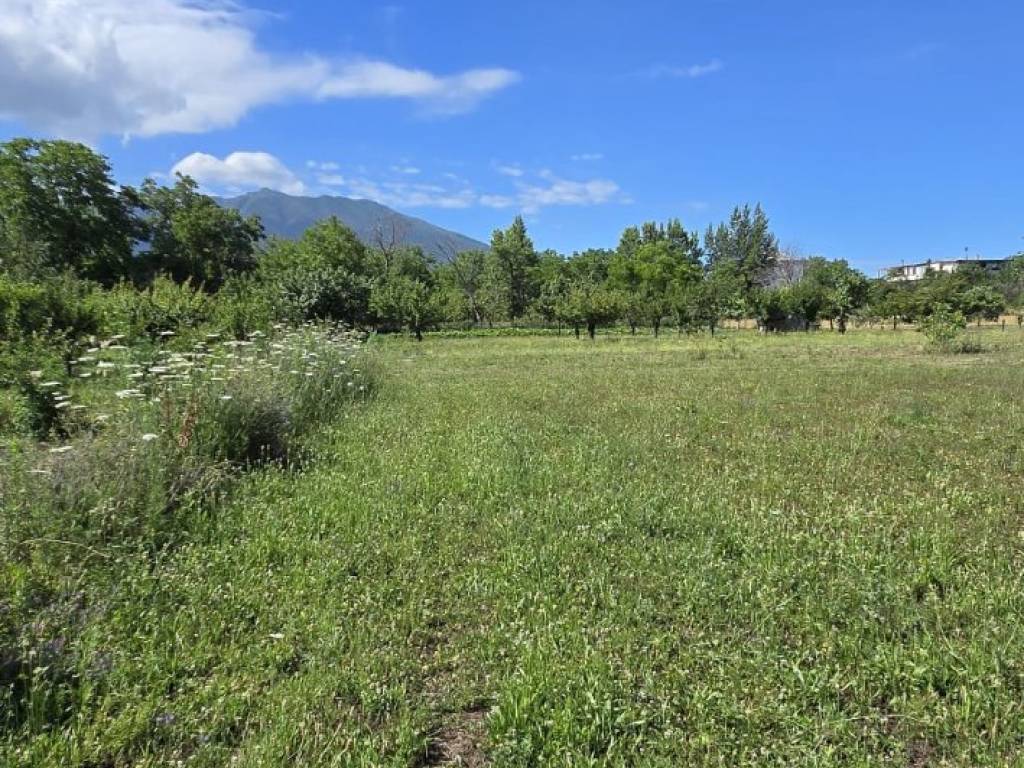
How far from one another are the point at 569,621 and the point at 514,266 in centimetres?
6336

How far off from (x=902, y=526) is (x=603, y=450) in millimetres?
3026

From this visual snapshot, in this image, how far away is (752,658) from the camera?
9.35 feet

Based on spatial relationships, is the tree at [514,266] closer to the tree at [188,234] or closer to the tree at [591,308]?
the tree at [591,308]

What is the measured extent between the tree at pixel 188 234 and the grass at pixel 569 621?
51740 mm

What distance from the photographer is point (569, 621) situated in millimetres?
3139

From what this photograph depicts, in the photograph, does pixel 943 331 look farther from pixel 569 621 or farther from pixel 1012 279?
pixel 1012 279

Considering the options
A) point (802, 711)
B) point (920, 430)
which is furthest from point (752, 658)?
point (920, 430)

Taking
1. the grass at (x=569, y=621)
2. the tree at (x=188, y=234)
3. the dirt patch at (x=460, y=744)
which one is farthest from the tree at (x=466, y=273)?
the dirt patch at (x=460, y=744)

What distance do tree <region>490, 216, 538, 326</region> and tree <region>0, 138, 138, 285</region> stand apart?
1373 inches

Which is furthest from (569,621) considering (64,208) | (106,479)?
(64,208)

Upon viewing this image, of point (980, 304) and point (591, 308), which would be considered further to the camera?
point (980, 304)

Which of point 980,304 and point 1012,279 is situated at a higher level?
point 1012,279

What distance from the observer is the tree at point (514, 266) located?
6319cm

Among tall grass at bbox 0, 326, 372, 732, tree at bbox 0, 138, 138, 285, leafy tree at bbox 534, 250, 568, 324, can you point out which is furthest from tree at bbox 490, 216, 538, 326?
tall grass at bbox 0, 326, 372, 732
